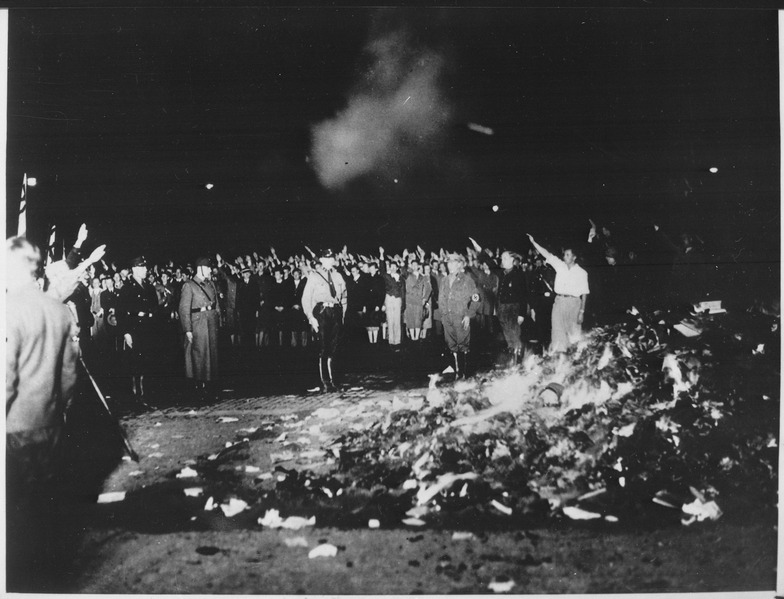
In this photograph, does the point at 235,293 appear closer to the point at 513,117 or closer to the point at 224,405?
the point at 224,405

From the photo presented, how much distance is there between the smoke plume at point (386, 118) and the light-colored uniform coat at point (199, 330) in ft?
2.25

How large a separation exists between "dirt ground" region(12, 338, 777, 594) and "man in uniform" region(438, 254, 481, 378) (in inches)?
8.0

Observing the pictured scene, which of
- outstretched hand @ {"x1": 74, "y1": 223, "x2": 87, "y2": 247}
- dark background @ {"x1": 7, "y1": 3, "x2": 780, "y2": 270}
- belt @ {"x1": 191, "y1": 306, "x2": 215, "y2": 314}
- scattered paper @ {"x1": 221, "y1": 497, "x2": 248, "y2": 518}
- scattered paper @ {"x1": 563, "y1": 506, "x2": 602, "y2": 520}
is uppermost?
dark background @ {"x1": 7, "y1": 3, "x2": 780, "y2": 270}

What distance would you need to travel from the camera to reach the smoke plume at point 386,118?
241 centimetres

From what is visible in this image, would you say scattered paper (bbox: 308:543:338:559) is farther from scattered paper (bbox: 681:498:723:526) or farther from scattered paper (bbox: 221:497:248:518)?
scattered paper (bbox: 681:498:723:526)

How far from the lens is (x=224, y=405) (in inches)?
95.8

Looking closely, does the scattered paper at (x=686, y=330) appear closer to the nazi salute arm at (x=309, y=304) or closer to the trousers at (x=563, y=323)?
the trousers at (x=563, y=323)

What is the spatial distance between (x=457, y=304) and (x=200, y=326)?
1.09m

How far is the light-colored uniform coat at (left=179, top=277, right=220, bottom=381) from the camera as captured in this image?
2.41 m

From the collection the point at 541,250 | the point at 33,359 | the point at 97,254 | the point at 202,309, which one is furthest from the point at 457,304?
the point at 33,359

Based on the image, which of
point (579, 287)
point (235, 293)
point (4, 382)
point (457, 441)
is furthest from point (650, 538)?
point (4, 382)

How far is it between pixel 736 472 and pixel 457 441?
1.19m

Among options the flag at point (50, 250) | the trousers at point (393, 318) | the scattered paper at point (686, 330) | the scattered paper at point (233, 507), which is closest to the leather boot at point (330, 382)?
the trousers at point (393, 318)

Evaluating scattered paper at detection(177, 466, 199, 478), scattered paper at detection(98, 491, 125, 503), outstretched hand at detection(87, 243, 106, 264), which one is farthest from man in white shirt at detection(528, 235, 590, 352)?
scattered paper at detection(98, 491, 125, 503)
